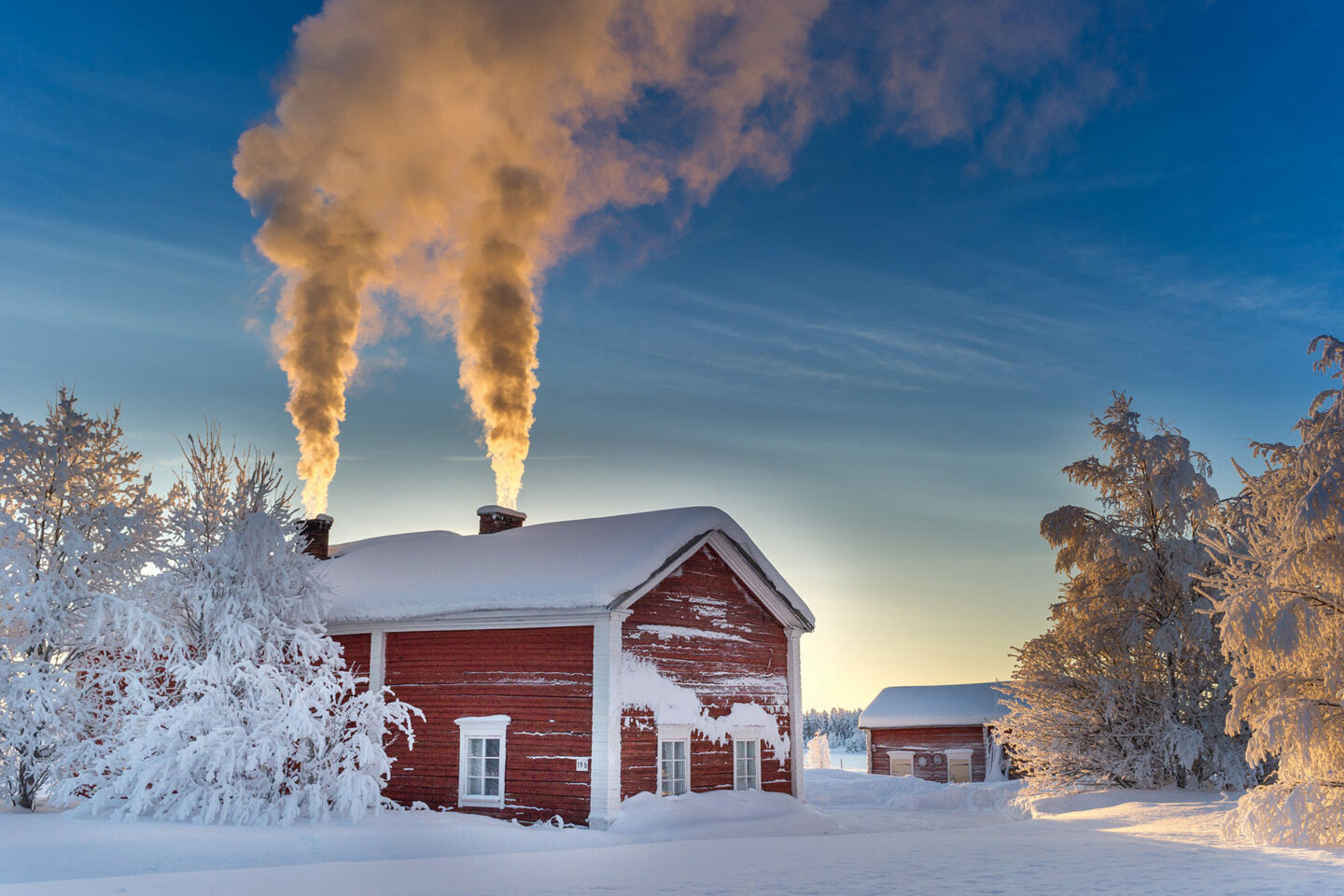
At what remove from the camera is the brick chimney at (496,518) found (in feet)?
76.2

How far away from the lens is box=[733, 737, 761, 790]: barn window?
19.5 metres

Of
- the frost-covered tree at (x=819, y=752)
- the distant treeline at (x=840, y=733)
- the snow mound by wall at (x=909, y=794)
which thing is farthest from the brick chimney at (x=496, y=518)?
the distant treeline at (x=840, y=733)

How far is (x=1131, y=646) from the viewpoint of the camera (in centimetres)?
2205

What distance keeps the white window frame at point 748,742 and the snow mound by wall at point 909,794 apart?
25.7 ft

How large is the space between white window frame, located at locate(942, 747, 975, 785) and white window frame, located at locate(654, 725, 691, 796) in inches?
962

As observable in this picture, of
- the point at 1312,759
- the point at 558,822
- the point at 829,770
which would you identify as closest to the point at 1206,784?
the point at 1312,759

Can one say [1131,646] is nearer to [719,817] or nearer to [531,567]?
[719,817]

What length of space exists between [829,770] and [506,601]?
26965 mm

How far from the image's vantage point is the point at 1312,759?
12.9 m

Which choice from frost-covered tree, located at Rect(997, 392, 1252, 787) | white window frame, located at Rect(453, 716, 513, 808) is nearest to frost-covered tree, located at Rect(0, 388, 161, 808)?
white window frame, located at Rect(453, 716, 513, 808)

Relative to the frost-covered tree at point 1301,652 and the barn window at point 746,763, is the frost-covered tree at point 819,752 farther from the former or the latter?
the frost-covered tree at point 1301,652

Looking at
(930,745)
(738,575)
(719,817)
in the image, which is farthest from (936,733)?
(719,817)

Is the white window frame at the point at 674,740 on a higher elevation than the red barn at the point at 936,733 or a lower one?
higher

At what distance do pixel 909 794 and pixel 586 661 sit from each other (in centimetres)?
1724
